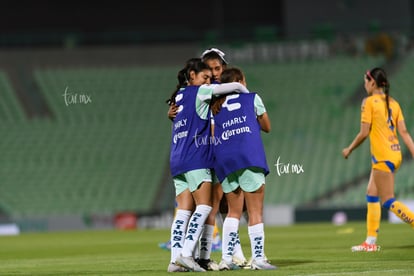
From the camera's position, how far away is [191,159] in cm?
1071

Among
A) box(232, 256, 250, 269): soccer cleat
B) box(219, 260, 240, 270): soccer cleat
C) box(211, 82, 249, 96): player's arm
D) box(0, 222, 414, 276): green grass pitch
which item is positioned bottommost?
box(0, 222, 414, 276): green grass pitch

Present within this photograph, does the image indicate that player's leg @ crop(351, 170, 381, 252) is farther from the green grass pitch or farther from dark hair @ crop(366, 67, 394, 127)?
dark hair @ crop(366, 67, 394, 127)

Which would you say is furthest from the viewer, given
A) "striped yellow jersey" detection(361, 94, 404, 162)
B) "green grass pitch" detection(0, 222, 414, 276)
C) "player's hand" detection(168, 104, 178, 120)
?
"striped yellow jersey" detection(361, 94, 404, 162)

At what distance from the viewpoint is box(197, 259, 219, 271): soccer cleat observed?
428 inches

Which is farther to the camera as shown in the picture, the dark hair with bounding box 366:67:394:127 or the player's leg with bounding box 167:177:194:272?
the dark hair with bounding box 366:67:394:127

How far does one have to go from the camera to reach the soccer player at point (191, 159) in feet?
34.9

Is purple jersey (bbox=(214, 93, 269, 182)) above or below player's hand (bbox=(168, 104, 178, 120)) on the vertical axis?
below

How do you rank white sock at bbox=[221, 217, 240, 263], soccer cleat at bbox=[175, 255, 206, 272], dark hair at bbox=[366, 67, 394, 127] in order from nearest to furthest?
soccer cleat at bbox=[175, 255, 206, 272] → white sock at bbox=[221, 217, 240, 263] → dark hair at bbox=[366, 67, 394, 127]

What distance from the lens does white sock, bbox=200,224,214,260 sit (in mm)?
11102

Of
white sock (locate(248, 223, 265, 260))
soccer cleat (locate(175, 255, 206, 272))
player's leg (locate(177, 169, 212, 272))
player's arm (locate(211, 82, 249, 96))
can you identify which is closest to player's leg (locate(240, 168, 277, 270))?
white sock (locate(248, 223, 265, 260))

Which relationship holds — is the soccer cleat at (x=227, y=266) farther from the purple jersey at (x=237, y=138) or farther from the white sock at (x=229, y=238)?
the purple jersey at (x=237, y=138)

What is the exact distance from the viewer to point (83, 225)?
1172 inches

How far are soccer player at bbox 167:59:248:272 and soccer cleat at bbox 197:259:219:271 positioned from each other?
10.3 inches

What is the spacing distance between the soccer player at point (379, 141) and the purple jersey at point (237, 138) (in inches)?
125
